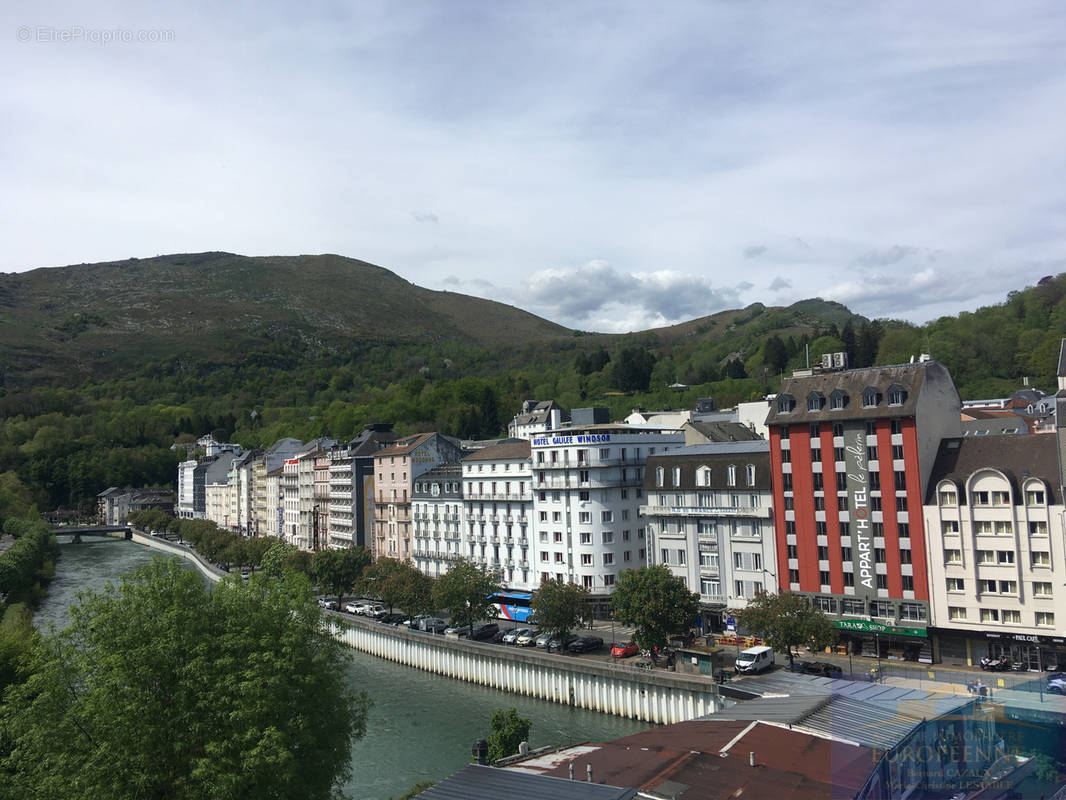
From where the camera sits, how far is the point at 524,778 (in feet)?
78.4

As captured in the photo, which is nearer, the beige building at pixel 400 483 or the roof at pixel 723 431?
the roof at pixel 723 431

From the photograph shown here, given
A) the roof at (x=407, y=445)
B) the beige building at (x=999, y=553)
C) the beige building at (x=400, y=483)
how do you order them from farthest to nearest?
the roof at (x=407, y=445), the beige building at (x=400, y=483), the beige building at (x=999, y=553)

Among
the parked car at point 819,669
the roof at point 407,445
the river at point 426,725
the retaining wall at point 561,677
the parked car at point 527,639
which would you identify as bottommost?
the river at point 426,725

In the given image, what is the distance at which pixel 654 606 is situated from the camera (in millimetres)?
61031

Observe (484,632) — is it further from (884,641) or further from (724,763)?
(724,763)

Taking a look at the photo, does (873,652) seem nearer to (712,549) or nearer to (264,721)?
(712,549)

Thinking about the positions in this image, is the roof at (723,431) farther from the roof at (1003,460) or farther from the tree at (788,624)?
the tree at (788,624)

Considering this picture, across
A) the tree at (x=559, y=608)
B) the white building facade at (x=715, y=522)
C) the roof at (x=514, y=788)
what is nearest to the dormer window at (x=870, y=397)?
the white building facade at (x=715, y=522)

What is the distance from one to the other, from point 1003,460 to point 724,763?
4040 cm

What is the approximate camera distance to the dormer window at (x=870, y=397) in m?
64.7

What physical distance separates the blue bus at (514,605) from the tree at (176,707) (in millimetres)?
51119

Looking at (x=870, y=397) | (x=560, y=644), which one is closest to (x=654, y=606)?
(x=560, y=644)

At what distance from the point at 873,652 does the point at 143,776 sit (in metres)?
52.4

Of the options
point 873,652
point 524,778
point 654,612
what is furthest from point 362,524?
point 524,778
